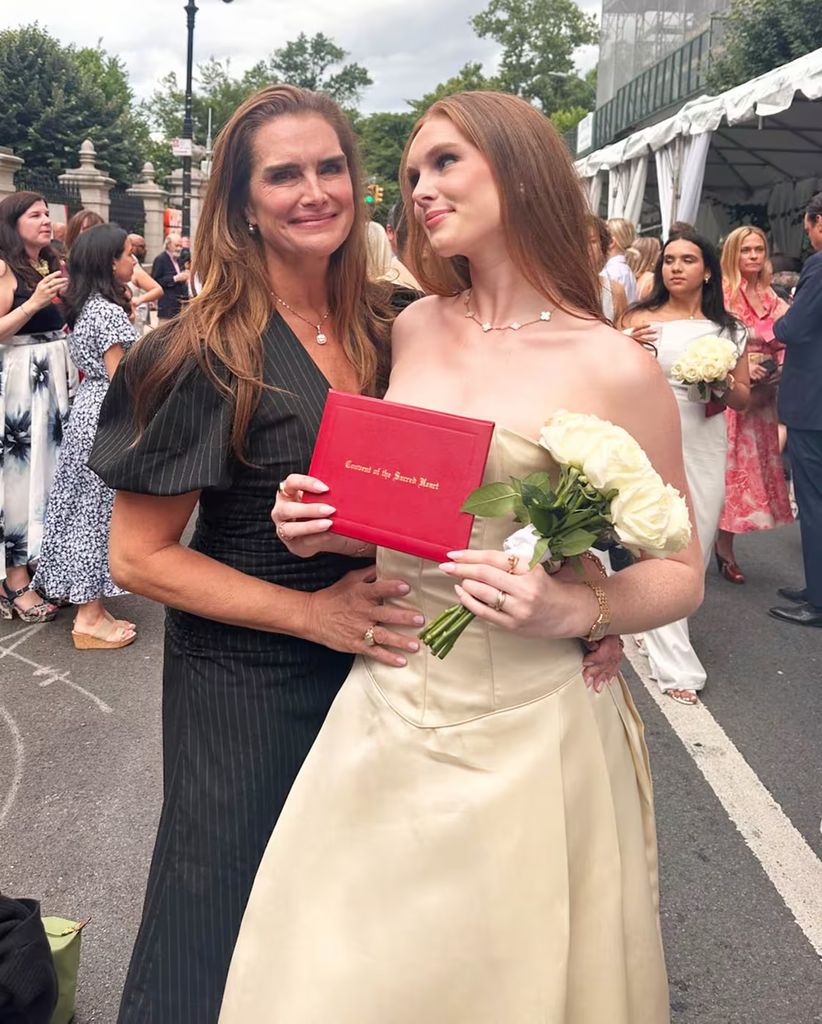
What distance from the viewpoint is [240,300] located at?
169 centimetres

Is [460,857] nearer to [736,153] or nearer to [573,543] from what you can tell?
[573,543]

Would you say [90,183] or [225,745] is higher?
[90,183]

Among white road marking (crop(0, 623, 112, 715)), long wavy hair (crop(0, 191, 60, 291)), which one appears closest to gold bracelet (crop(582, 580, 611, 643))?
white road marking (crop(0, 623, 112, 715))

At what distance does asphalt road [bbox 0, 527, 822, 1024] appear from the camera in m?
2.57

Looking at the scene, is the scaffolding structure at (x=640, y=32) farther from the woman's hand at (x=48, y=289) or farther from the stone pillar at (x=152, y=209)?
the woman's hand at (x=48, y=289)

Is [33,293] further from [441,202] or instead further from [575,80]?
[575,80]

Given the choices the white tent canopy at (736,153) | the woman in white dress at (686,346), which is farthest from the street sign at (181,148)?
the woman in white dress at (686,346)

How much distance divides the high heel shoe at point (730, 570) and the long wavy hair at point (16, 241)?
178 inches

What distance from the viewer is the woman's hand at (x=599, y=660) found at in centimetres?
161

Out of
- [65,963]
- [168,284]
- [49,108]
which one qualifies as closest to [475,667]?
[65,963]

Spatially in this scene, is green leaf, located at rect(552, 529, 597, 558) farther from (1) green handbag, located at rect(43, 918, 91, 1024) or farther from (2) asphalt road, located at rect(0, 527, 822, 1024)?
(1) green handbag, located at rect(43, 918, 91, 1024)

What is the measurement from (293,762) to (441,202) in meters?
1.05

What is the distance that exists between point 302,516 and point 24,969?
1.24m

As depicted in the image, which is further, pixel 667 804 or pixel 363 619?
pixel 667 804
